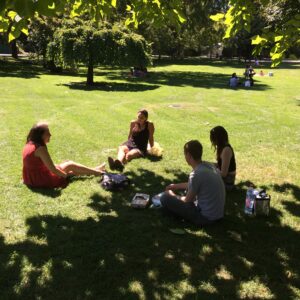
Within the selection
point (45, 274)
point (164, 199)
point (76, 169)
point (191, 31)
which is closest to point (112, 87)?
point (76, 169)

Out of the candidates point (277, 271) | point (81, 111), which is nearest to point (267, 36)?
point (277, 271)

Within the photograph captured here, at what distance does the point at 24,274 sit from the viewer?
175 inches

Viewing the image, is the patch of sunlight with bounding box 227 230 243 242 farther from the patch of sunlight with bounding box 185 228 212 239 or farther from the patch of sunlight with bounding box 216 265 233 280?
the patch of sunlight with bounding box 216 265 233 280

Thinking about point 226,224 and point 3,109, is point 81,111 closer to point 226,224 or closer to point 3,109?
point 3,109

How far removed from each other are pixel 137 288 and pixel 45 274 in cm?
103

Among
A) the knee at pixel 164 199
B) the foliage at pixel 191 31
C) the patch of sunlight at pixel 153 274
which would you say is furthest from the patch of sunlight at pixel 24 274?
the foliage at pixel 191 31

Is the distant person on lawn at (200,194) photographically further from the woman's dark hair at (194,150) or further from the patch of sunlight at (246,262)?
the patch of sunlight at (246,262)

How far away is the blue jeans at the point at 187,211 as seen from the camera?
5758 millimetres

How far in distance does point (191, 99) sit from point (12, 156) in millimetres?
11492

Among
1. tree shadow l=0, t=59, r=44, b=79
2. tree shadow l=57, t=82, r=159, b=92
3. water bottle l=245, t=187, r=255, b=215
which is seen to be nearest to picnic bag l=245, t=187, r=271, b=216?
water bottle l=245, t=187, r=255, b=215

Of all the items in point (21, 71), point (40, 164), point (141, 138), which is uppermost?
point (40, 164)

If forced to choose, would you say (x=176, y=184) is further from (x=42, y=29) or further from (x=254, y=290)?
(x=42, y=29)

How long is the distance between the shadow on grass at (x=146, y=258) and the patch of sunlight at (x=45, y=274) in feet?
0.03

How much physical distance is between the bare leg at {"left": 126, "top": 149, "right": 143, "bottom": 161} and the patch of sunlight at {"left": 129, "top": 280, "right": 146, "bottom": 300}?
4.61 m
